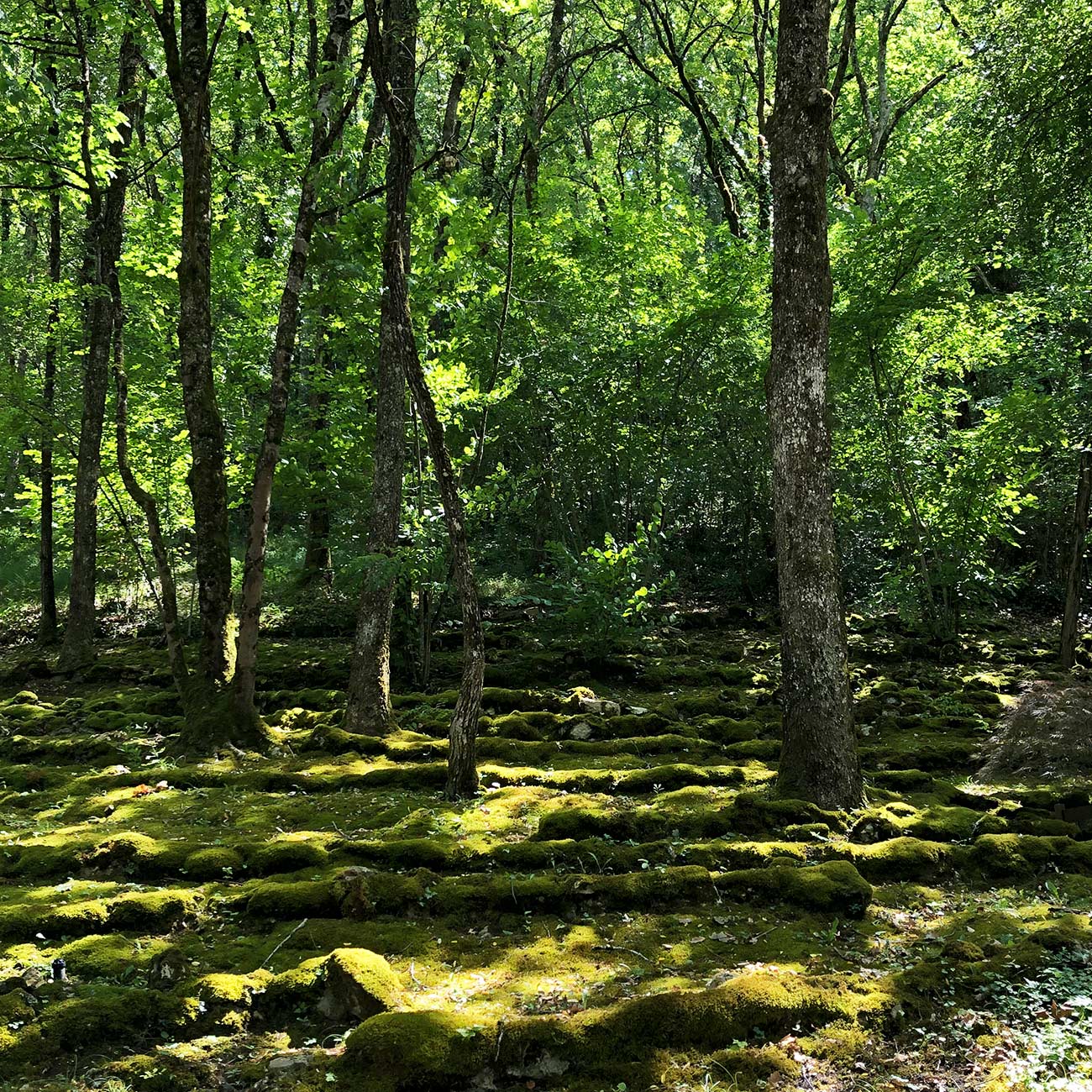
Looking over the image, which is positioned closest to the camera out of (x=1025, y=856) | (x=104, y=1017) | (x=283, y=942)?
(x=104, y=1017)

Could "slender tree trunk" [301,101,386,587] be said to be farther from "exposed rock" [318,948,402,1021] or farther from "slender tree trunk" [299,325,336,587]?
"exposed rock" [318,948,402,1021]

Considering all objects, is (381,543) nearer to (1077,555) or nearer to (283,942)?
(283,942)

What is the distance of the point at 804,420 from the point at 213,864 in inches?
204

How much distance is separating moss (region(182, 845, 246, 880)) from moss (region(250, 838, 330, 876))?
0.33 feet

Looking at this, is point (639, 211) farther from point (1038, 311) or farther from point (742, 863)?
point (742, 863)

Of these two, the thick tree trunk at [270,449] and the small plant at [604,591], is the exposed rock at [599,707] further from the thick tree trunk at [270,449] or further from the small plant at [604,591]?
the thick tree trunk at [270,449]

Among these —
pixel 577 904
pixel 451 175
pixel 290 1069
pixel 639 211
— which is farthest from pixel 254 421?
pixel 290 1069

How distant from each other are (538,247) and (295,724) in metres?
7.61

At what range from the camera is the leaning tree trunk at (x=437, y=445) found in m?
6.19

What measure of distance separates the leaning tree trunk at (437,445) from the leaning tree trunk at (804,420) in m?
2.39

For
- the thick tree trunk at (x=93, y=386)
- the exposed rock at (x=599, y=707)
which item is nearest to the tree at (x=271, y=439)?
the exposed rock at (x=599, y=707)

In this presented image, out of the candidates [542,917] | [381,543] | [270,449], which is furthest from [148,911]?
[270,449]

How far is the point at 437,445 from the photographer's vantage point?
6.27m

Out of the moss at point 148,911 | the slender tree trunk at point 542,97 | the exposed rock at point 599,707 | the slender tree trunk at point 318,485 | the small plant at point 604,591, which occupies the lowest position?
the moss at point 148,911
